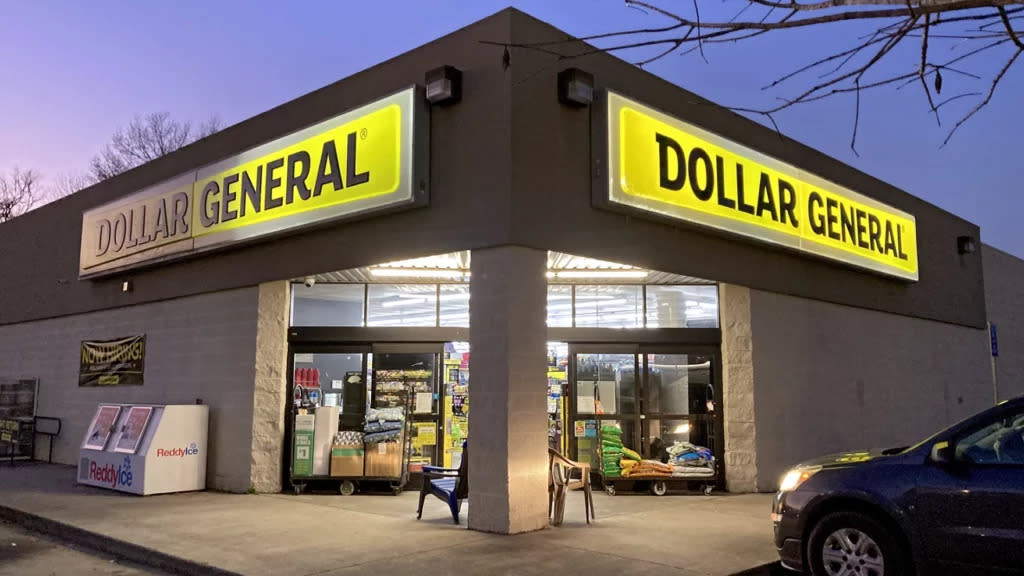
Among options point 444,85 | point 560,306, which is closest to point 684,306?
point 560,306

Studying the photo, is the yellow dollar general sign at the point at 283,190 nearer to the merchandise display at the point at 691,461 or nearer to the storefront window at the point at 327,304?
the storefront window at the point at 327,304

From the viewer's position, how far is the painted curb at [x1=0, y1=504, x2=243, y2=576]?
22.9ft

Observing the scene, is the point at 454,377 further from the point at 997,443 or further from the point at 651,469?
the point at 997,443

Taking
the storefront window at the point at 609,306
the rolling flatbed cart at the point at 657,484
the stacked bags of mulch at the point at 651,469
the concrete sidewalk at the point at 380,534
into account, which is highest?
the storefront window at the point at 609,306

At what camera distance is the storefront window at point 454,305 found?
12.2 metres

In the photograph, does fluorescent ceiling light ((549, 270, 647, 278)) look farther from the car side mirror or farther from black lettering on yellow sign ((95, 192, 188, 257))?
black lettering on yellow sign ((95, 192, 188, 257))

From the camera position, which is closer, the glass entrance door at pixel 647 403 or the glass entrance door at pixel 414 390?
the glass entrance door at pixel 647 403

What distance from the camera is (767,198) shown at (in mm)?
11852

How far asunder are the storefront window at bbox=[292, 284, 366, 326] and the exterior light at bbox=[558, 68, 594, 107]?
4859mm

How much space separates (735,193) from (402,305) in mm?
→ 5412

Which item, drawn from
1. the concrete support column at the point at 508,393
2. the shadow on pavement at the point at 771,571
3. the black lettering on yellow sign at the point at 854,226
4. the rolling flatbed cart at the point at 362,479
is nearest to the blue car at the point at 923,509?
the shadow on pavement at the point at 771,571

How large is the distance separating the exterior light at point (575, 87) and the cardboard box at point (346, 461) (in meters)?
5.90

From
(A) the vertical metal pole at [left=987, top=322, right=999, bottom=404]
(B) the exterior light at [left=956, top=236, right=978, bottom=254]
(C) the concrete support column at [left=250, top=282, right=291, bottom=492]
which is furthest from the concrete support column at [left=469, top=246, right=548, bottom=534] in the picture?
(A) the vertical metal pole at [left=987, top=322, right=999, bottom=404]

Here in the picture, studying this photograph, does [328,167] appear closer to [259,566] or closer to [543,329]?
[543,329]
